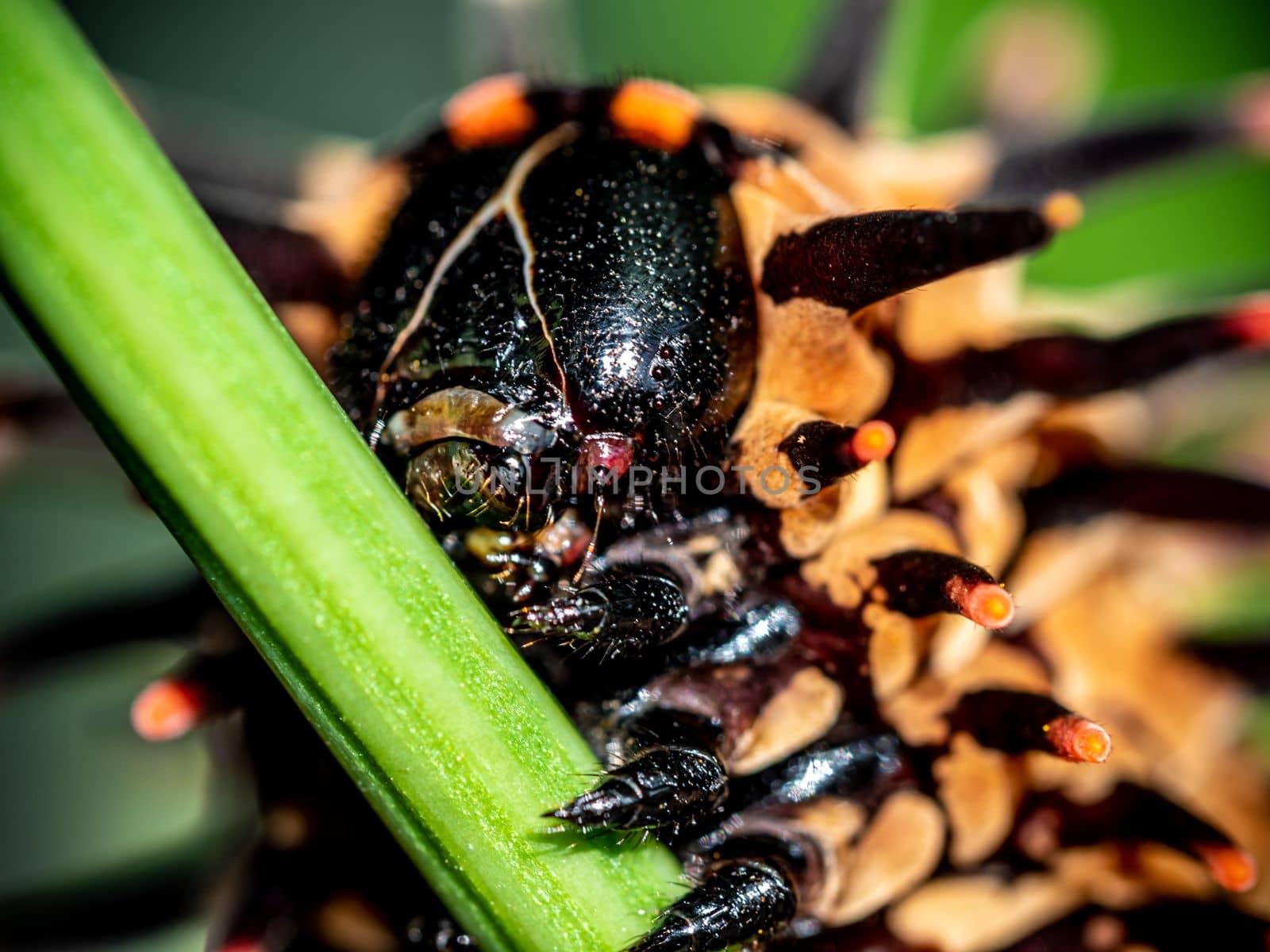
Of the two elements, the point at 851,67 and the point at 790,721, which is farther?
the point at 851,67

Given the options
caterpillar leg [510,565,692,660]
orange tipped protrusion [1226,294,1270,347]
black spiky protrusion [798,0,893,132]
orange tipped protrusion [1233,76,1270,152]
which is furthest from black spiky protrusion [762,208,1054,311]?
orange tipped protrusion [1233,76,1270,152]

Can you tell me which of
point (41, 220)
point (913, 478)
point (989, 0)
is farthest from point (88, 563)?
point (989, 0)

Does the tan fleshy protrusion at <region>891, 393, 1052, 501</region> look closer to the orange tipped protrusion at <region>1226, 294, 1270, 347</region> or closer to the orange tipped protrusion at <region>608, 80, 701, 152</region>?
the orange tipped protrusion at <region>1226, 294, 1270, 347</region>

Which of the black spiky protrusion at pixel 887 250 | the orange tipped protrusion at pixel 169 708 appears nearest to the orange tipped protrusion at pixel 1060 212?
the black spiky protrusion at pixel 887 250

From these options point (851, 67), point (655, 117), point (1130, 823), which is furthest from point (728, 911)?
point (851, 67)

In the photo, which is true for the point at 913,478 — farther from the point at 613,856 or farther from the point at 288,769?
the point at 288,769

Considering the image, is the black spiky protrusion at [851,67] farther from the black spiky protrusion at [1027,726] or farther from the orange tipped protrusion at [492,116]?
the black spiky protrusion at [1027,726]

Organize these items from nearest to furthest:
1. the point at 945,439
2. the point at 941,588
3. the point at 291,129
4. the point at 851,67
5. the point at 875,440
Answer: the point at 875,440, the point at 941,588, the point at 945,439, the point at 851,67, the point at 291,129

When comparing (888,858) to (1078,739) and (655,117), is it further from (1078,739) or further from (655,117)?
(655,117)
